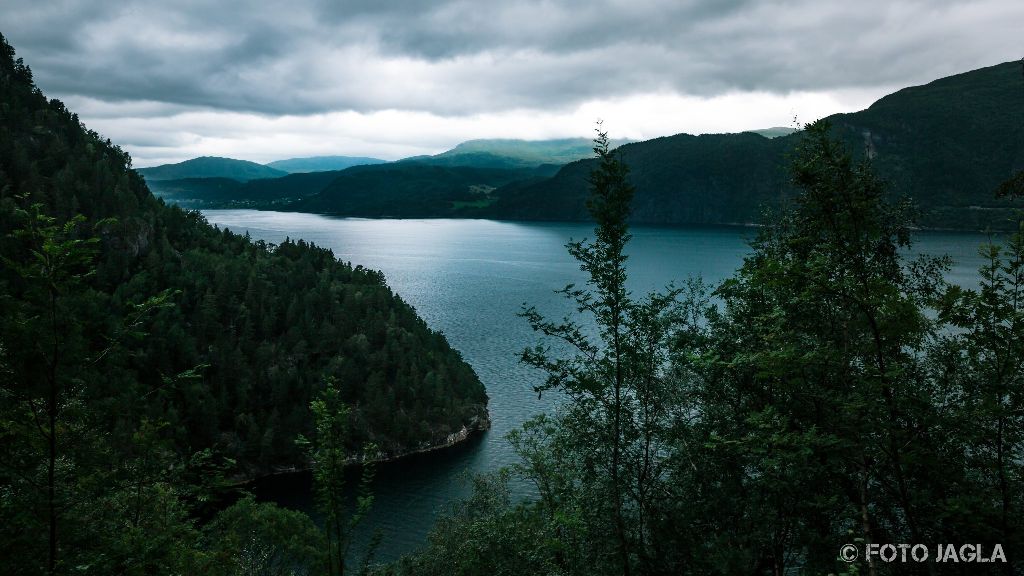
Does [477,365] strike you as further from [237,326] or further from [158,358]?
[158,358]

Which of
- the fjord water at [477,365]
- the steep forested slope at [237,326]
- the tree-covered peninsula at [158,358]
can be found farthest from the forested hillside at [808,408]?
the steep forested slope at [237,326]

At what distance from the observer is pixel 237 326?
370 feet

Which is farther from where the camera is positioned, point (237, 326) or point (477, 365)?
point (237, 326)

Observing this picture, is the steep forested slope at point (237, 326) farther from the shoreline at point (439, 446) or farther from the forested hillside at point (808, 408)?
the forested hillside at point (808, 408)

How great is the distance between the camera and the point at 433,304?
159 meters

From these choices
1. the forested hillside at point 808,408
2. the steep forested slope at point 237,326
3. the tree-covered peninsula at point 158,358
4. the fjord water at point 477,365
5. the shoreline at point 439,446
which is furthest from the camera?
the steep forested slope at point 237,326

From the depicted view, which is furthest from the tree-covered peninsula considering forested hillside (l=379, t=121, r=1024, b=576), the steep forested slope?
forested hillside (l=379, t=121, r=1024, b=576)

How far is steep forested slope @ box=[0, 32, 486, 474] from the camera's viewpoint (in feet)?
304

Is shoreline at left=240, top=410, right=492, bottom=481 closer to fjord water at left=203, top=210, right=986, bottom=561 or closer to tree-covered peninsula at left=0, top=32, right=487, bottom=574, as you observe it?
tree-covered peninsula at left=0, top=32, right=487, bottom=574

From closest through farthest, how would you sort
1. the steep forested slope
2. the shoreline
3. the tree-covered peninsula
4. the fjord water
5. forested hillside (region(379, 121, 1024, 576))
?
the tree-covered peninsula < forested hillside (region(379, 121, 1024, 576)) < the fjord water < the shoreline < the steep forested slope

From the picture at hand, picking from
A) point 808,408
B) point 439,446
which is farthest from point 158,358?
point 808,408

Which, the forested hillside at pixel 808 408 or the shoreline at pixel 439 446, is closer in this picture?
the forested hillside at pixel 808 408

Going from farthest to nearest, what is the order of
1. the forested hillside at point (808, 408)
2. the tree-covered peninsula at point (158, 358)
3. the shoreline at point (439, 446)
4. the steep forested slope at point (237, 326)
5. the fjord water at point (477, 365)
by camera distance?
the steep forested slope at point (237, 326)
the shoreline at point (439, 446)
the fjord water at point (477, 365)
the forested hillside at point (808, 408)
the tree-covered peninsula at point (158, 358)

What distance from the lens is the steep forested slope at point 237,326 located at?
92.7 meters
